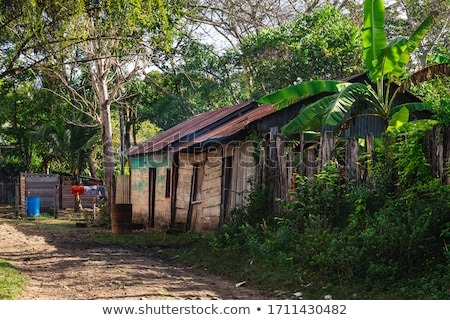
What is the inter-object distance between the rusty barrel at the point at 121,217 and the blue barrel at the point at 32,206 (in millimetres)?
9656

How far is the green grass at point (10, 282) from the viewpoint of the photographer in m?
8.28

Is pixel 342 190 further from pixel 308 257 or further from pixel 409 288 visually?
pixel 409 288

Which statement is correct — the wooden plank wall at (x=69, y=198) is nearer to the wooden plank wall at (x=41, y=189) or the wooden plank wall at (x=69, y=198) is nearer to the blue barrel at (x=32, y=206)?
the wooden plank wall at (x=41, y=189)

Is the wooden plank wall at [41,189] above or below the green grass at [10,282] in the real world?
above

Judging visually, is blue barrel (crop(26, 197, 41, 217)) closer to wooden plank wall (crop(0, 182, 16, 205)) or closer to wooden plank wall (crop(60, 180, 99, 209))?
wooden plank wall (crop(60, 180, 99, 209))

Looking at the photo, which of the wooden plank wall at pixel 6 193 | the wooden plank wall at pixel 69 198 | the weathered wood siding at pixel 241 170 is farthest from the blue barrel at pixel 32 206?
the weathered wood siding at pixel 241 170

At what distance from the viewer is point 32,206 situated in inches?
1094

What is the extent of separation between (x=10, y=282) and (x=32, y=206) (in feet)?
63.3

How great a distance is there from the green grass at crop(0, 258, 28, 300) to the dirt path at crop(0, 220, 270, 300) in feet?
0.42

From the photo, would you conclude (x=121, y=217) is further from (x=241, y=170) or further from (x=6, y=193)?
(x=6, y=193)

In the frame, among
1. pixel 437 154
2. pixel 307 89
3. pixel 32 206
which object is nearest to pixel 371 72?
pixel 307 89

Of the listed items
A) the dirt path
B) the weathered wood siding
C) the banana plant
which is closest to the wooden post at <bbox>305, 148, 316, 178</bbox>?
the banana plant
